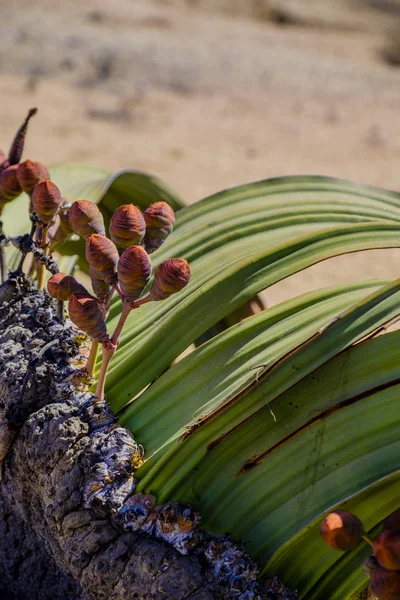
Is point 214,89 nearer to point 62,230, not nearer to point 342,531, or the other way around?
point 62,230

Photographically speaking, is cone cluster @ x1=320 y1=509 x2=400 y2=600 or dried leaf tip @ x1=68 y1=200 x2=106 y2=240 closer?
cone cluster @ x1=320 y1=509 x2=400 y2=600

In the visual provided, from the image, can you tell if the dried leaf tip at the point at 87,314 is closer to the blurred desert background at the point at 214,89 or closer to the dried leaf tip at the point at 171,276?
the dried leaf tip at the point at 171,276

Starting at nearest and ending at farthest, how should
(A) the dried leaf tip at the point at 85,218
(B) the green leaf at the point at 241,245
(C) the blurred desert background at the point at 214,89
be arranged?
(A) the dried leaf tip at the point at 85,218, (B) the green leaf at the point at 241,245, (C) the blurred desert background at the point at 214,89

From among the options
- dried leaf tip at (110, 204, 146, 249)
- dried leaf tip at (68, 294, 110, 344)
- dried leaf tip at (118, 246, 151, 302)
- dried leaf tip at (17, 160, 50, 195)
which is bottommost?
dried leaf tip at (68, 294, 110, 344)

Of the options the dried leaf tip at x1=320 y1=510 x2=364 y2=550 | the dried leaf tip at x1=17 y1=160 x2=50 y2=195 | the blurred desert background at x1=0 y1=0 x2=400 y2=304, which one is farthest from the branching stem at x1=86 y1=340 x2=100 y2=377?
the blurred desert background at x1=0 y1=0 x2=400 y2=304

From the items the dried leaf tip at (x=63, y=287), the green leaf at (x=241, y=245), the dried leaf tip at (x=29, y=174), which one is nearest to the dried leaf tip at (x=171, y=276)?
the dried leaf tip at (x=63, y=287)

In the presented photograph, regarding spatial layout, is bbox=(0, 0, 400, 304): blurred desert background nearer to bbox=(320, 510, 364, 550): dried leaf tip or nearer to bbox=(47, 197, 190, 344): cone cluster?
bbox=(47, 197, 190, 344): cone cluster

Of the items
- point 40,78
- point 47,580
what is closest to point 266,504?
point 47,580

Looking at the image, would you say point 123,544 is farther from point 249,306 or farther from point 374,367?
point 249,306
